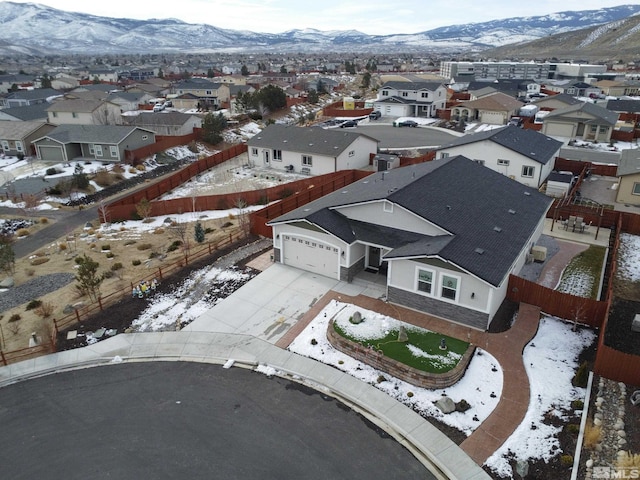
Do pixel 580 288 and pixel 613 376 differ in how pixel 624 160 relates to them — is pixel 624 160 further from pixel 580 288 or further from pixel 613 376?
pixel 613 376

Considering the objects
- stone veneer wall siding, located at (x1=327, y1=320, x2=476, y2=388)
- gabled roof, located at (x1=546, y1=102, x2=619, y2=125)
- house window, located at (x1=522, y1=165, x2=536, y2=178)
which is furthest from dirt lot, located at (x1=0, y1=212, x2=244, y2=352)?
gabled roof, located at (x1=546, y1=102, x2=619, y2=125)

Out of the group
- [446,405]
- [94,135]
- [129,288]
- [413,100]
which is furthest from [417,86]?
[446,405]

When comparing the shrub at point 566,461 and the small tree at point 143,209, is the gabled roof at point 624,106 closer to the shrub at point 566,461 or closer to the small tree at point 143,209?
the small tree at point 143,209

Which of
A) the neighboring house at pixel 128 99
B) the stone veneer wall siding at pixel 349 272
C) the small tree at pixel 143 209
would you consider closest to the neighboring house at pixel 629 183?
the stone veneer wall siding at pixel 349 272

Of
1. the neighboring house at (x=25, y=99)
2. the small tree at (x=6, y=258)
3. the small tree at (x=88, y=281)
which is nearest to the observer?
the small tree at (x=88, y=281)

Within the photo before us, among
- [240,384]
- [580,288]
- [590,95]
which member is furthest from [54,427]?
[590,95]

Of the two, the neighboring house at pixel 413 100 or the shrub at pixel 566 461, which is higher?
the neighboring house at pixel 413 100

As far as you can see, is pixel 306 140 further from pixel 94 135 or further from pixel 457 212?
pixel 457 212
